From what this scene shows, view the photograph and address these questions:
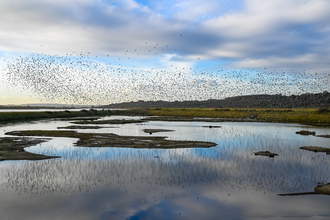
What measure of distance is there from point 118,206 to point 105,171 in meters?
8.58

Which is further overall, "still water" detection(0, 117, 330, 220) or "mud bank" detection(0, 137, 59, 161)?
"mud bank" detection(0, 137, 59, 161)

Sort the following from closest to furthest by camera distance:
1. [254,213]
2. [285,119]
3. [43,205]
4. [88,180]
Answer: [254,213] < [43,205] < [88,180] < [285,119]

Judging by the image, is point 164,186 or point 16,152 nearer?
point 164,186

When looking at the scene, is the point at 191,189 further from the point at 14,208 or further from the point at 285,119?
the point at 285,119

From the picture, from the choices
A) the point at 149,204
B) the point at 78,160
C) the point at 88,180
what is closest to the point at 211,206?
the point at 149,204

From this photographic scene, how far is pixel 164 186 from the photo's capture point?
21312 millimetres

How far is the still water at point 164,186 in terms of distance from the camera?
1662 centimetres

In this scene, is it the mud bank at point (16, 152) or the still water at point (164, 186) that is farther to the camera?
the mud bank at point (16, 152)

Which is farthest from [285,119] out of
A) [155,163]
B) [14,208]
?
[14,208]

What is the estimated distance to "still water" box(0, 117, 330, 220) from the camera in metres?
16.6

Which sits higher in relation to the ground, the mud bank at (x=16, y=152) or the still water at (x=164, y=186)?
the mud bank at (x=16, y=152)

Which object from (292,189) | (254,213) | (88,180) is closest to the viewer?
(254,213)

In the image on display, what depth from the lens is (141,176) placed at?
78.6 feet

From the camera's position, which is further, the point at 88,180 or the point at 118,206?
the point at 88,180
